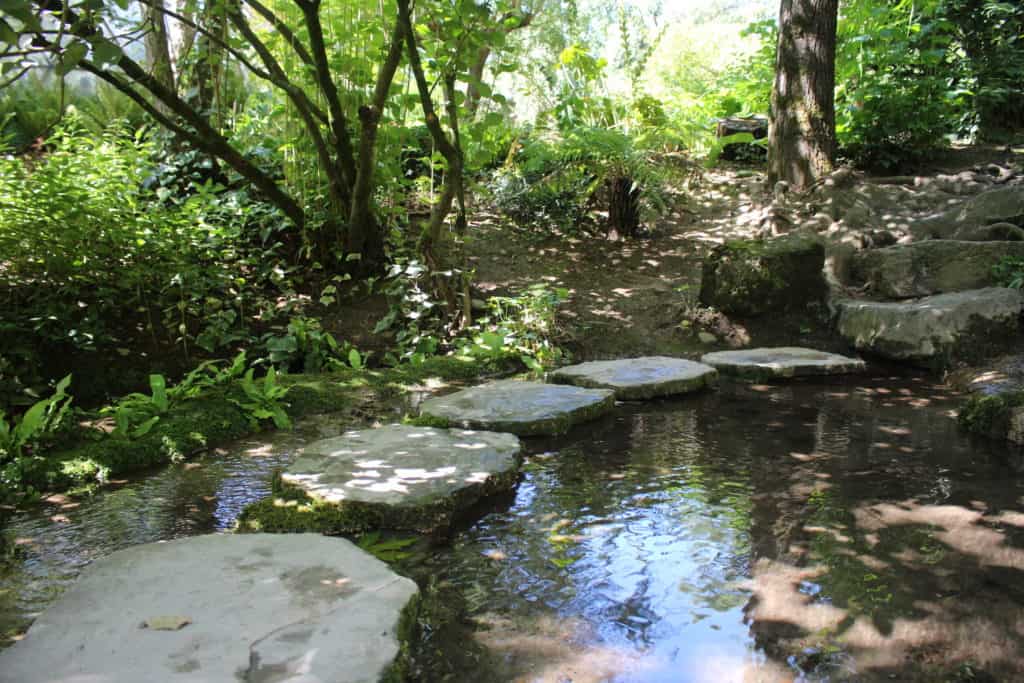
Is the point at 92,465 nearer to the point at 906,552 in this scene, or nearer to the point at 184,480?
the point at 184,480

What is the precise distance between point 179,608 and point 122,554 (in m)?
0.54

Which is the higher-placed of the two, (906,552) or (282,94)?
(282,94)

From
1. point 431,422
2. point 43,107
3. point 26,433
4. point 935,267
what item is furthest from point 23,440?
point 43,107

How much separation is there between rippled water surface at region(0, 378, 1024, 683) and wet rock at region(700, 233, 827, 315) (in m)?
2.27

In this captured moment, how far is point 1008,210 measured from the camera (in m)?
6.89

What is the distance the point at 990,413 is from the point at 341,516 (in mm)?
3466

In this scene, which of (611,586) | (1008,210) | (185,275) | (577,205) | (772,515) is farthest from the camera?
(577,205)

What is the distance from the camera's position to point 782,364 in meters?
5.29

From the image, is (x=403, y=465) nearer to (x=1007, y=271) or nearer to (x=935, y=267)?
(x=935, y=267)

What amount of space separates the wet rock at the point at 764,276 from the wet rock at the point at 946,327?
76cm

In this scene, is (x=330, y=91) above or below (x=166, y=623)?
above

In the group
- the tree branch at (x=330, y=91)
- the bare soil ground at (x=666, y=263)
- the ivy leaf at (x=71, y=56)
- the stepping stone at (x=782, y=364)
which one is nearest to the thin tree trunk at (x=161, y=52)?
the tree branch at (x=330, y=91)

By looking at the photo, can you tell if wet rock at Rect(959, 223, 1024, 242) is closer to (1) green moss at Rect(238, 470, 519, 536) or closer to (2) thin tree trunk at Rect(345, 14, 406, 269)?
(2) thin tree trunk at Rect(345, 14, 406, 269)

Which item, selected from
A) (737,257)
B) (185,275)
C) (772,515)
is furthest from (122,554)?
(737,257)
